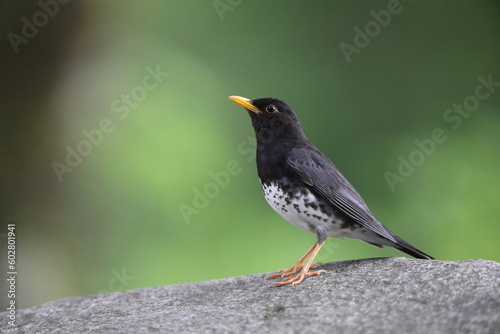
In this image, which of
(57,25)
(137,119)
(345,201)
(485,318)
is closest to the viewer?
(485,318)

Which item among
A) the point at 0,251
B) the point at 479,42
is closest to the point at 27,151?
the point at 0,251

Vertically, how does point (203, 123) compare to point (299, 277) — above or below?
above

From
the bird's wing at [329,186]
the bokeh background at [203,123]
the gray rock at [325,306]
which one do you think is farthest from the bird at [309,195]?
the bokeh background at [203,123]

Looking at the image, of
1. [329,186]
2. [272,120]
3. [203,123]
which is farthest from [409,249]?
[203,123]

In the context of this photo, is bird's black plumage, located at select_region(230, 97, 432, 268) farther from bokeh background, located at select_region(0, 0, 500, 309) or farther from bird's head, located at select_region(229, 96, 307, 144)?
bokeh background, located at select_region(0, 0, 500, 309)

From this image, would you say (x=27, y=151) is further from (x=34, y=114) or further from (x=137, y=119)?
(x=137, y=119)

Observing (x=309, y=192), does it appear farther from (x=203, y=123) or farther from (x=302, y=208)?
(x=203, y=123)

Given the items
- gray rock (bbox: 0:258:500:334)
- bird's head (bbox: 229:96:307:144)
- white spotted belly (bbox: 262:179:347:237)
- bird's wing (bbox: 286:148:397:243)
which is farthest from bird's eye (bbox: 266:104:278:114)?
gray rock (bbox: 0:258:500:334)
